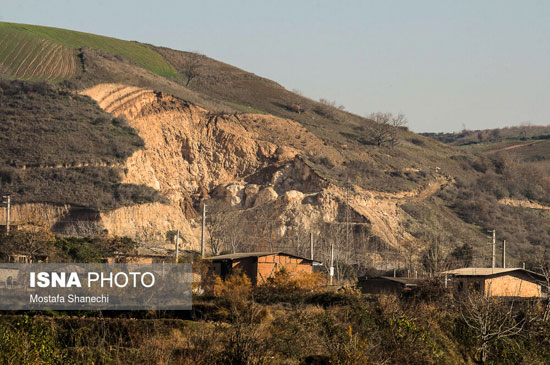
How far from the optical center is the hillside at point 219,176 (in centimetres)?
5962

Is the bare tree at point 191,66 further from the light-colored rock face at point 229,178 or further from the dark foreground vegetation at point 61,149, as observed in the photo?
the dark foreground vegetation at point 61,149

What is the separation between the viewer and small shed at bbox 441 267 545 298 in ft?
116

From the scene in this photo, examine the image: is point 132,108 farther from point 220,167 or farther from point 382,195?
point 382,195

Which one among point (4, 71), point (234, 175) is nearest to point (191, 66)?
point (4, 71)

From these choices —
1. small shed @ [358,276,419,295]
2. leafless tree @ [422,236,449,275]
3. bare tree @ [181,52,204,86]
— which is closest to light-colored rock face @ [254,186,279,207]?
leafless tree @ [422,236,449,275]

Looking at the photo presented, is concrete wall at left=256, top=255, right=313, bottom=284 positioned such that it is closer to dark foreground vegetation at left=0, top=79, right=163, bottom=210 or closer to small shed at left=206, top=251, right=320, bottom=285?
small shed at left=206, top=251, right=320, bottom=285

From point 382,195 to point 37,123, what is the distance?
31.8m

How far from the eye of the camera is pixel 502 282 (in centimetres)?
3647

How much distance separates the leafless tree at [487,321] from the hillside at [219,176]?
24.6 m

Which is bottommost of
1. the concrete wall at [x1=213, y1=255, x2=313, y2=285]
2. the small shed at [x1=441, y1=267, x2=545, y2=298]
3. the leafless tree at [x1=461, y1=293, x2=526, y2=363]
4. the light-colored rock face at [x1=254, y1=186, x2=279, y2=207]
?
the leafless tree at [x1=461, y1=293, x2=526, y2=363]

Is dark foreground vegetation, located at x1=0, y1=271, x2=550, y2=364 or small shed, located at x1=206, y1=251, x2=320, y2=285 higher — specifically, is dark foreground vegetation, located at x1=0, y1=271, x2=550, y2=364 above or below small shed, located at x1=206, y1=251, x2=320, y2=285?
below

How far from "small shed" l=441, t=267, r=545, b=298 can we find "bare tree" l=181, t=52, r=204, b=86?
238 feet

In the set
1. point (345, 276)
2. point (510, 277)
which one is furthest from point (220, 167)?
point (510, 277)

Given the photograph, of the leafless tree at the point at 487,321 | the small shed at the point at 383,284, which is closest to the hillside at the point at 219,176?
the small shed at the point at 383,284
